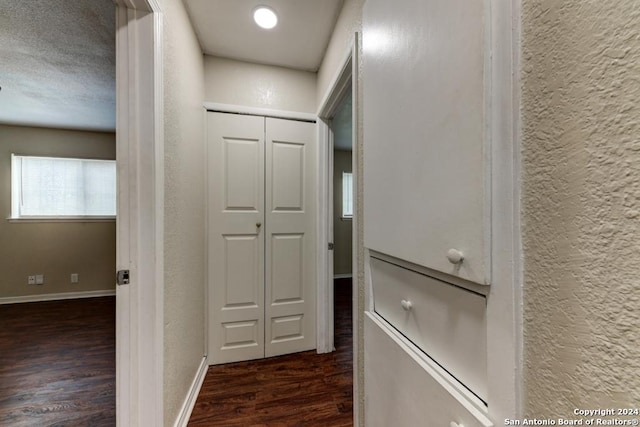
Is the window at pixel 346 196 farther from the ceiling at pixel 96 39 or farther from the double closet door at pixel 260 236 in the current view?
the ceiling at pixel 96 39

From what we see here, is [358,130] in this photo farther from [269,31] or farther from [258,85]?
[258,85]

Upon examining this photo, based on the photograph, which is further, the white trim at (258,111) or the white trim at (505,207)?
the white trim at (258,111)

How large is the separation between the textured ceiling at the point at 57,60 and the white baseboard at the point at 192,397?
7.79ft

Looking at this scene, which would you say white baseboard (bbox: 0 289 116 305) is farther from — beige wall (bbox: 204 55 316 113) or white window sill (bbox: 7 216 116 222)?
beige wall (bbox: 204 55 316 113)

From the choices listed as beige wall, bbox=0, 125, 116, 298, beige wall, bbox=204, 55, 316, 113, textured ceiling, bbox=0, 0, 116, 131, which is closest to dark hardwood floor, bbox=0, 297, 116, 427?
beige wall, bbox=0, 125, 116, 298

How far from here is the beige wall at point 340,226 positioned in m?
4.44

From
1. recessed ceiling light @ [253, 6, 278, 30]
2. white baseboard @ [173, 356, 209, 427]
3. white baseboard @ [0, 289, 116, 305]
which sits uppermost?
recessed ceiling light @ [253, 6, 278, 30]

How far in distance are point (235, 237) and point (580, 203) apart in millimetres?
1883

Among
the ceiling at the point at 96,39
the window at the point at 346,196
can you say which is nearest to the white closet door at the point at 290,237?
the ceiling at the point at 96,39

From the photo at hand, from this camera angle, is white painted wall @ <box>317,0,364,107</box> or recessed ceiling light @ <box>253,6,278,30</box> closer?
white painted wall @ <box>317,0,364,107</box>

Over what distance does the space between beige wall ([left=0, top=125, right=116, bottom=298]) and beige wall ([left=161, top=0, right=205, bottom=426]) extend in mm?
2897

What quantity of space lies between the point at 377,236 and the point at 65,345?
3081 mm

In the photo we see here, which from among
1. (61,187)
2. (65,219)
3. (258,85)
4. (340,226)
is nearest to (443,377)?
(258,85)

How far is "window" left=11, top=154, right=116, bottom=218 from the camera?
3.29 metres
